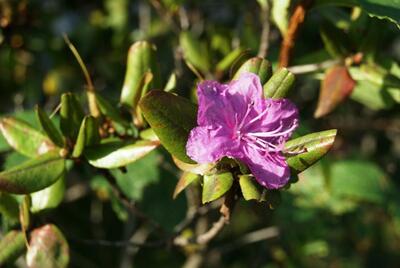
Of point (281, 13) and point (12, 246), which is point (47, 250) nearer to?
point (12, 246)

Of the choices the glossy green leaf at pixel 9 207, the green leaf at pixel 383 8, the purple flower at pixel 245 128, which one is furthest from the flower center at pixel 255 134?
the glossy green leaf at pixel 9 207

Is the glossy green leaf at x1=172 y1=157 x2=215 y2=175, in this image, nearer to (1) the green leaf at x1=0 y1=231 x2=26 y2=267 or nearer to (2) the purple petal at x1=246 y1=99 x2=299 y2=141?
(2) the purple petal at x1=246 y1=99 x2=299 y2=141

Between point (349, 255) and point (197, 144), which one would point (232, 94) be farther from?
point (349, 255)

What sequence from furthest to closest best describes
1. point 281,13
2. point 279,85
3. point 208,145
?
point 281,13
point 279,85
point 208,145

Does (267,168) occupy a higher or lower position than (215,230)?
higher

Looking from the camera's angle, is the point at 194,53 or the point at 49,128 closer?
the point at 49,128

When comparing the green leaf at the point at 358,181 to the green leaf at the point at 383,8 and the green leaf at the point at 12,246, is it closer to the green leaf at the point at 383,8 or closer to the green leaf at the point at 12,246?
the green leaf at the point at 383,8

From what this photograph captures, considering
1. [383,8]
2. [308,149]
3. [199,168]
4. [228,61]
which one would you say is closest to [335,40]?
[383,8]
